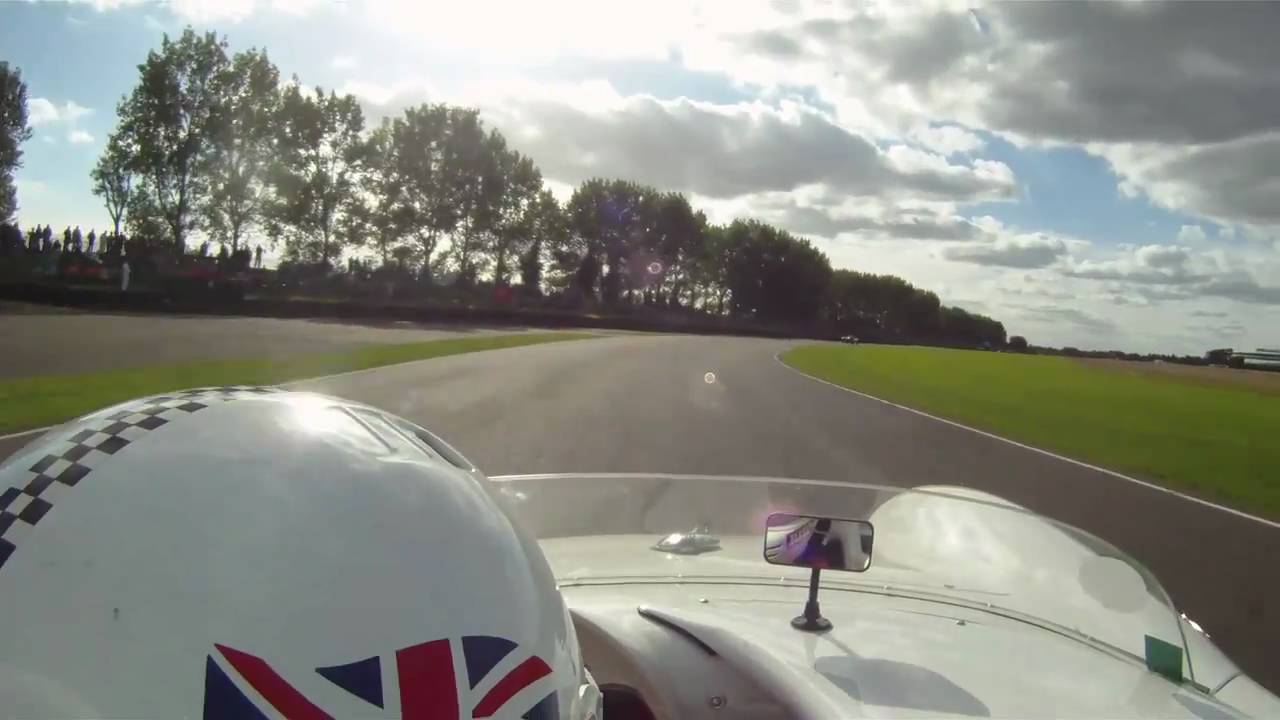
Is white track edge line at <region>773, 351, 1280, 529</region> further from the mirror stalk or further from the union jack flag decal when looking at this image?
the union jack flag decal

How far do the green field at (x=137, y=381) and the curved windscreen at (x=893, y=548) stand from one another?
6.60 m

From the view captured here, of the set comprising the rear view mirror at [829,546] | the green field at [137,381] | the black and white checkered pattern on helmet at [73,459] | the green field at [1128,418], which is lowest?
the green field at [137,381]

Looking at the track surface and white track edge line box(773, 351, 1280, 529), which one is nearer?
white track edge line box(773, 351, 1280, 529)

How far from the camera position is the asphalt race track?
8477mm

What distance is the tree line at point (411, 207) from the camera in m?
64.6

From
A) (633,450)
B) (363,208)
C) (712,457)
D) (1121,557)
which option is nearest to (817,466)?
(712,457)

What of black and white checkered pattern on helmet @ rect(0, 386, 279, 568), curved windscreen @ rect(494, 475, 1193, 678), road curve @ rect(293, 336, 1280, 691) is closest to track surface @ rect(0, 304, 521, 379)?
road curve @ rect(293, 336, 1280, 691)

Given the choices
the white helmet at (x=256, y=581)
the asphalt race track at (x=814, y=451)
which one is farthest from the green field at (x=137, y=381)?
the white helmet at (x=256, y=581)

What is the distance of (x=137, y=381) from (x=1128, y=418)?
2422 cm

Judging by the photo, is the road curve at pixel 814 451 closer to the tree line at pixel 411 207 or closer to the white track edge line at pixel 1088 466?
the white track edge line at pixel 1088 466

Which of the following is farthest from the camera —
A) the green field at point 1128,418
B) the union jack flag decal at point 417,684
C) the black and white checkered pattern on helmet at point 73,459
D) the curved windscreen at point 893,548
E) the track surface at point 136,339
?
the track surface at point 136,339

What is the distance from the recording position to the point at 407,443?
1.77m

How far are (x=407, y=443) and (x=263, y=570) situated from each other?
39cm

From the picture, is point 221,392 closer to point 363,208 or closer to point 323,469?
point 323,469
